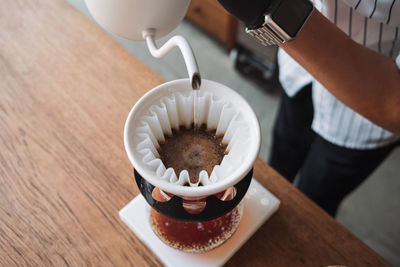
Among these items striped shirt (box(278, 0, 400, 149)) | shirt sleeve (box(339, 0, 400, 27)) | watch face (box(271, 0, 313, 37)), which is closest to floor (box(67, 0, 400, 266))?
striped shirt (box(278, 0, 400, 149))

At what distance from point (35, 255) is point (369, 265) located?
1.67ft

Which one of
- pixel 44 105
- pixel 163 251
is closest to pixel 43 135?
pixel 44 105

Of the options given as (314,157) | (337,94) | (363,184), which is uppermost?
(337,94)

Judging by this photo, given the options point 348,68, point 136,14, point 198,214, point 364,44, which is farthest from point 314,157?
point 136,14

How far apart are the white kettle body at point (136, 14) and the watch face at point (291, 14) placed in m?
0.12

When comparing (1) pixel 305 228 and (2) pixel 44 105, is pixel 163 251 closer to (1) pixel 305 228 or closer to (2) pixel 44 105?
(1) pixel 305 228

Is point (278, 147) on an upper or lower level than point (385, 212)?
upper

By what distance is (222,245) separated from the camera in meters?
0.53

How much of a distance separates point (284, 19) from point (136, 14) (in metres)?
→ 0.18

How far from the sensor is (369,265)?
21.1 inches

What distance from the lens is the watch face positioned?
0.43 metres

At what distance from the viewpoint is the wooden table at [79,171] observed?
546 millimetres

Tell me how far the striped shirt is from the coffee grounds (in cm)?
30

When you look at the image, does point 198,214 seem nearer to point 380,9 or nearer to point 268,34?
point 268,34
